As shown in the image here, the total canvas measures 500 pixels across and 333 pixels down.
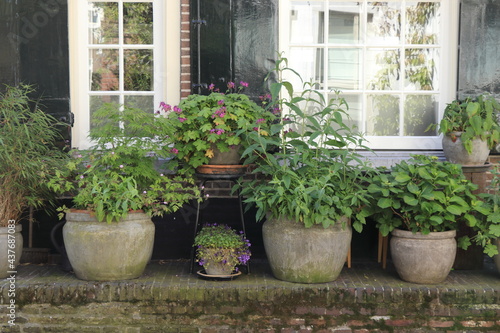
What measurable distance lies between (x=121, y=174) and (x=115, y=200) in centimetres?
43

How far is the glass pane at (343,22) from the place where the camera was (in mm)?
5840

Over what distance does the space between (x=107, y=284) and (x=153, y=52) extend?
6.93 feet

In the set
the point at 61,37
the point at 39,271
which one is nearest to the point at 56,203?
the point at 39,271

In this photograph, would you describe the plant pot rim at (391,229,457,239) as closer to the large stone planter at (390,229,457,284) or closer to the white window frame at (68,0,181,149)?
the large stone planter at (390,229,457,284)

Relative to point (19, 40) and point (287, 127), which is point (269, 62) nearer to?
point (287, 127)

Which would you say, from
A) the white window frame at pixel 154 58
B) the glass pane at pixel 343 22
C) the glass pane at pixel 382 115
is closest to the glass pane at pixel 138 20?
the white window frame at pixel 154 58

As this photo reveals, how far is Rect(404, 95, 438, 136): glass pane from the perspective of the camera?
19.4 feet

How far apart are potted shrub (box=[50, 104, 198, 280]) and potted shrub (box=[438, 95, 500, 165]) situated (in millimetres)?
2137

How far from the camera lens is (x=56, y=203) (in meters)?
5.57

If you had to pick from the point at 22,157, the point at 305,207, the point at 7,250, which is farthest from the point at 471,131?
the point at 7,250

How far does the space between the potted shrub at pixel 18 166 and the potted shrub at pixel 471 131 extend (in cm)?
314

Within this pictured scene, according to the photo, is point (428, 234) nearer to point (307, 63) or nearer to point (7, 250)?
point (307, 63)

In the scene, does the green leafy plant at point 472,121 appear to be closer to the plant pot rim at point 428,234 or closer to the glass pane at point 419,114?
the glass pane at point 419,114

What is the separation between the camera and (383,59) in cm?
589
